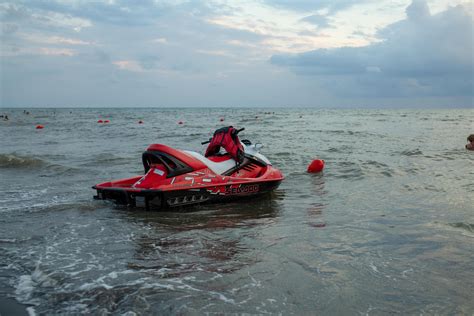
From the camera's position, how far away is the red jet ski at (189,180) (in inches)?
298

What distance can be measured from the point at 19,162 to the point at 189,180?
355 inches

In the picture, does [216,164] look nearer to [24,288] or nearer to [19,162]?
[24,288]

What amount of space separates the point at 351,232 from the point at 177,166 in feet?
10.9

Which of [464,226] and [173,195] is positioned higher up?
Result: [173,195]

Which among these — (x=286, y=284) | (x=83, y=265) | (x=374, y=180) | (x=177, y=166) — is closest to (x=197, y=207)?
(x=177, y=166)

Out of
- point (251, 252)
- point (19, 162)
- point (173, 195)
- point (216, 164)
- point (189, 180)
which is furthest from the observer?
point (19, 162)

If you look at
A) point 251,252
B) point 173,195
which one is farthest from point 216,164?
point 251,252

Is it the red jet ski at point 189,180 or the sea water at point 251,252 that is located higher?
the red jet ski at point 189,180

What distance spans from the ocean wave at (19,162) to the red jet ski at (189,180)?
22.9 ft

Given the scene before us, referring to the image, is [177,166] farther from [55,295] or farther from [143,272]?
[55,295]

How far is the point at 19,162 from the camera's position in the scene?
1402 centimetres

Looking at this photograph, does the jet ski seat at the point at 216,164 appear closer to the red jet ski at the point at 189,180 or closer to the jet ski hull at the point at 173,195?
the red jet ski at the point at 189,180

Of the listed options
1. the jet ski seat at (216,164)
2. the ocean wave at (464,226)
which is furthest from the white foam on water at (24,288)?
the ocean wave at (464,226)

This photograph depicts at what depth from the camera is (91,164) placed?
1409cm
